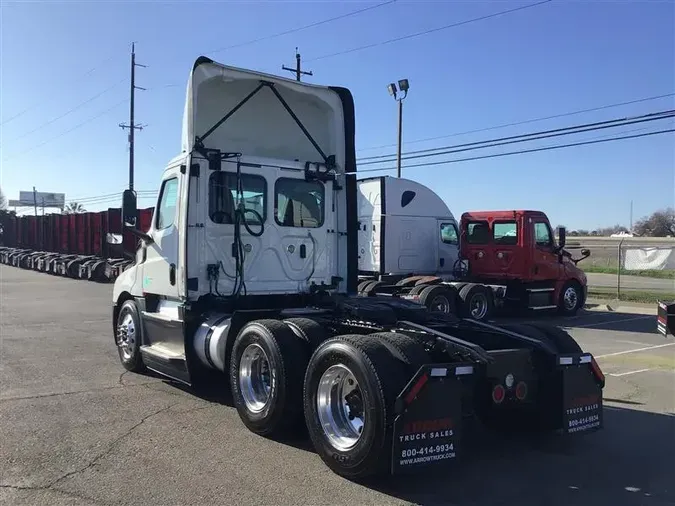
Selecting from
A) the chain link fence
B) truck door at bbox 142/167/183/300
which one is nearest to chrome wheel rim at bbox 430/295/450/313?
truck door at bbox 142/167/183/300

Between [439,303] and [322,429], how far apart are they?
10172 mm

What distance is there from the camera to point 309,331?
5758 millimetres

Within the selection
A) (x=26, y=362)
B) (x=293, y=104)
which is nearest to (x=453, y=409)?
(x=293, y=104)

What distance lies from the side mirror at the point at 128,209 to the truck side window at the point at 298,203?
6.06 feet

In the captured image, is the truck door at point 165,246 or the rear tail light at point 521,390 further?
the truck door at point 165,246

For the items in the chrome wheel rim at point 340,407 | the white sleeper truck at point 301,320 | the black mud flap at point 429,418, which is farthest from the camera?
the chrome wheel rim at point 340,407

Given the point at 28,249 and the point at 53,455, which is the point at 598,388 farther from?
the point at 28,249

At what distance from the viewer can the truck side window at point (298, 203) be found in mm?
7699

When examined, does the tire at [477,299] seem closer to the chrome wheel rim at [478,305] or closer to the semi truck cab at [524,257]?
the chrome wheel rim at [478,305]

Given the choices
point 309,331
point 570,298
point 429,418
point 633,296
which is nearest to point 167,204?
point 309,331

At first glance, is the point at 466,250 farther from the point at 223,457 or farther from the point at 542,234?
the point at 223,457

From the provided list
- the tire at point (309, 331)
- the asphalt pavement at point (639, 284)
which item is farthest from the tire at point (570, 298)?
the tire at point (309, 331)

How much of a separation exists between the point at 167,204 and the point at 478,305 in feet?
32.7

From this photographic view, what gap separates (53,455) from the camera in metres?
5.18
